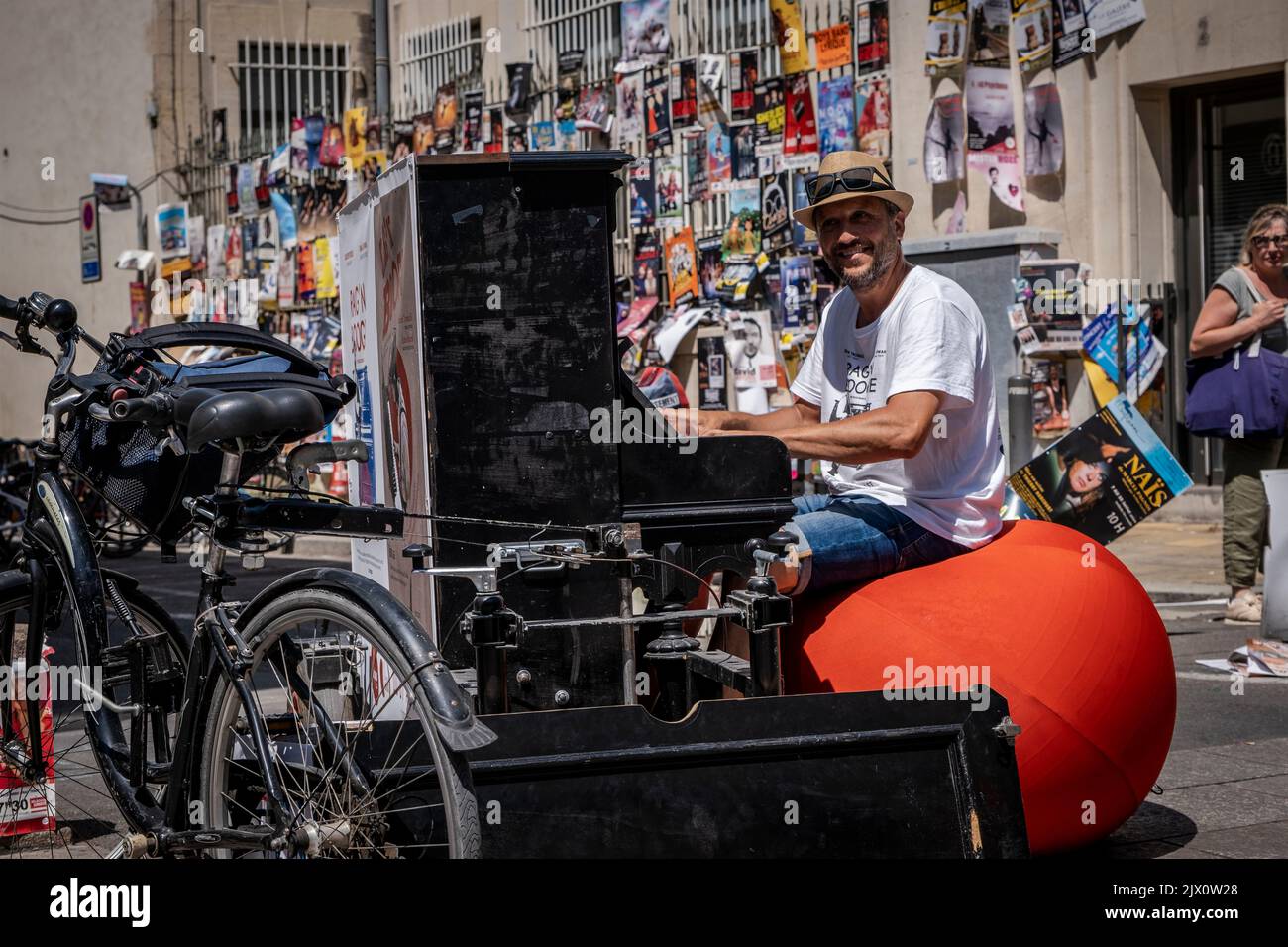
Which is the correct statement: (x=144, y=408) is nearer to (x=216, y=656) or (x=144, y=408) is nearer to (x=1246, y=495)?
(x=216, y=656)

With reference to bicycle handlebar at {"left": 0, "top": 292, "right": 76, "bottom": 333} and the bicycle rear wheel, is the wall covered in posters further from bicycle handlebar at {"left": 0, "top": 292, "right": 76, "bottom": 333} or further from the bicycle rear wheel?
bicycle handlebar at {"left": 0, "top": 292, "right": 76, "bottom": 333}

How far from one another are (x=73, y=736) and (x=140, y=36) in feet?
73.5

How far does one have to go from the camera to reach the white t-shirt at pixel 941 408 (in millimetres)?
4199

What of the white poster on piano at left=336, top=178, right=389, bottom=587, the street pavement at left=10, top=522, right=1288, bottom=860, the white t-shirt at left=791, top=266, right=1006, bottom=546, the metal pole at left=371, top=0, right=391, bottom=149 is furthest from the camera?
the metal pole at left=371, top=0, right=391, bottom=149

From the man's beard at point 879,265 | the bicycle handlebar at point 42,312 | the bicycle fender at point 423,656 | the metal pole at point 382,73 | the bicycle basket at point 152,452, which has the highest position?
the metal pole at point 382,73

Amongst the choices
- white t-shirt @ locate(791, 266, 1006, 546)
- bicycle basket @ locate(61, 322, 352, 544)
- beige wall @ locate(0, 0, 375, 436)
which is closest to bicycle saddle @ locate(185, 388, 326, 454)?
bicycle basket @ locate(61, 322, 352, 544)

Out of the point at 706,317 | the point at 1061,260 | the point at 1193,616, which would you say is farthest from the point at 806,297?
the point at 1193,616

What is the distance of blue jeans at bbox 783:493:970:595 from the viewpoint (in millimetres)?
4102

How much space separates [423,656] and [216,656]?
81cm

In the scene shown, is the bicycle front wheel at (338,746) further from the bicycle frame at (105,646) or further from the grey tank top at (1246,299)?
the grey tank top at (1246,299)

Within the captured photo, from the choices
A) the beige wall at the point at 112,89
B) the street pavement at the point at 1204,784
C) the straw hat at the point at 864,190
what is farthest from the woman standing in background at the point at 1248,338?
the beige wall at the point at 112,89

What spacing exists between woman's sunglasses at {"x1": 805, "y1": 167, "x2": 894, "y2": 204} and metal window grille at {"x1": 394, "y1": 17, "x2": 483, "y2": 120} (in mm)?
15461

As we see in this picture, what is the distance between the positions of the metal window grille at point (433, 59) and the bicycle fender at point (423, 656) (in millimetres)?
16904

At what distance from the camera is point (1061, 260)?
12352 millimetres
